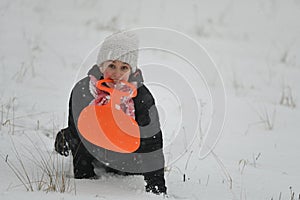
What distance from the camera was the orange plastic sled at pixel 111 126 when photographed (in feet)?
9.15

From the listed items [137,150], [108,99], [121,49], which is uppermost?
[121,49]

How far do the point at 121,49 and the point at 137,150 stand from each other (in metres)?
0.61

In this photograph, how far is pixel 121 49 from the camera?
282 cm

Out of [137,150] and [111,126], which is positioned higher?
[111,126]

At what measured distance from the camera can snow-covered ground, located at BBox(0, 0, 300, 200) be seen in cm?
302

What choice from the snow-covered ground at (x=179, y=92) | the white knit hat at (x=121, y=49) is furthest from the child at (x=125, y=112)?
the snow-covered ground at (x=179, y=92)

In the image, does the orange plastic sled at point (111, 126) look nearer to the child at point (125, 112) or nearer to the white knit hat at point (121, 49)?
the child at point (125, 112)

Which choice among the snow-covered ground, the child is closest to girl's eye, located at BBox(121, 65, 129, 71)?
the child

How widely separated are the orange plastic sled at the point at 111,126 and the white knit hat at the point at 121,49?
14cm

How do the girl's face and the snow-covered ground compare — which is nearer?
the girl's face

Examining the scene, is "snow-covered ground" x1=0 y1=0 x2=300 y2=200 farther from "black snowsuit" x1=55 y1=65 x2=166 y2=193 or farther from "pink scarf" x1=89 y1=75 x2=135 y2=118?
"pink scarf" x1=89 y1=75 x2=135 y2=118

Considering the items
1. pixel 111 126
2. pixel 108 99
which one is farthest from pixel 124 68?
pixel 111 126

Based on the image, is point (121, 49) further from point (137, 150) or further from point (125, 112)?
point (137, 150)

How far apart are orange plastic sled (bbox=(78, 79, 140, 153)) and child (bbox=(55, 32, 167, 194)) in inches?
1.4
